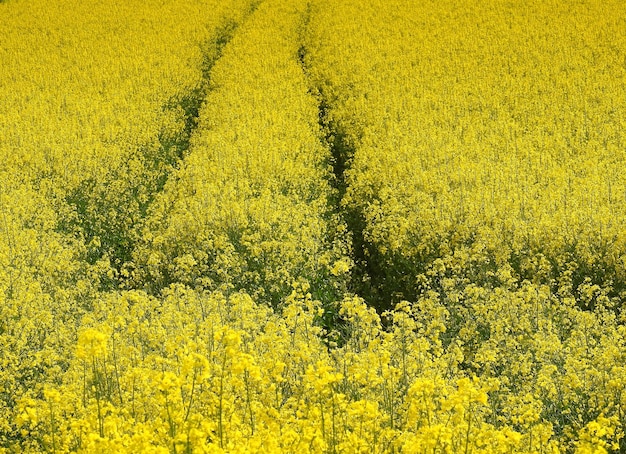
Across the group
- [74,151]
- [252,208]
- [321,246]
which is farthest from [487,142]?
[74,151]

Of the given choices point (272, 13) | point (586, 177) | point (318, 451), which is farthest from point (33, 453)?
point (272, 13)

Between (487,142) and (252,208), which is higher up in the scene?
(487,142)

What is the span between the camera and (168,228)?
28.6 ft

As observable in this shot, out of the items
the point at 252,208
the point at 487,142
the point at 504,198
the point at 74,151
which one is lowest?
the point at 504,198

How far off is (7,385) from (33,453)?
113 cm

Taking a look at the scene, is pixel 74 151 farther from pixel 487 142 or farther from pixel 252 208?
Answer: pixel 487 142

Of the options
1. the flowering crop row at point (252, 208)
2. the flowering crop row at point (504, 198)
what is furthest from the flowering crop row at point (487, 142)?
the flowering crop row at point (252, 208)

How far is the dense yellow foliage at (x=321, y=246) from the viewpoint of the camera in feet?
15.0

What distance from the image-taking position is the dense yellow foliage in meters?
4.57

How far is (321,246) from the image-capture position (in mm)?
8508

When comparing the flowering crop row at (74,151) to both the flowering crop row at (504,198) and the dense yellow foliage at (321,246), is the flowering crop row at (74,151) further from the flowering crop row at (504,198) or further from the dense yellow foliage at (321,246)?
the flowering crop row at (504,198)

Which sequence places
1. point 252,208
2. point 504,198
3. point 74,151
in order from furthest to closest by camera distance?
point 74,151
point 252,208
point 504,198

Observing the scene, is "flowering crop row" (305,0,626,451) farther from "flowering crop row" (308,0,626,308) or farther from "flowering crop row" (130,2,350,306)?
"flowering crop row" (130,2,350,306)

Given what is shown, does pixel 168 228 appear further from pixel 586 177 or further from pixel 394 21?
pixel 394 21
